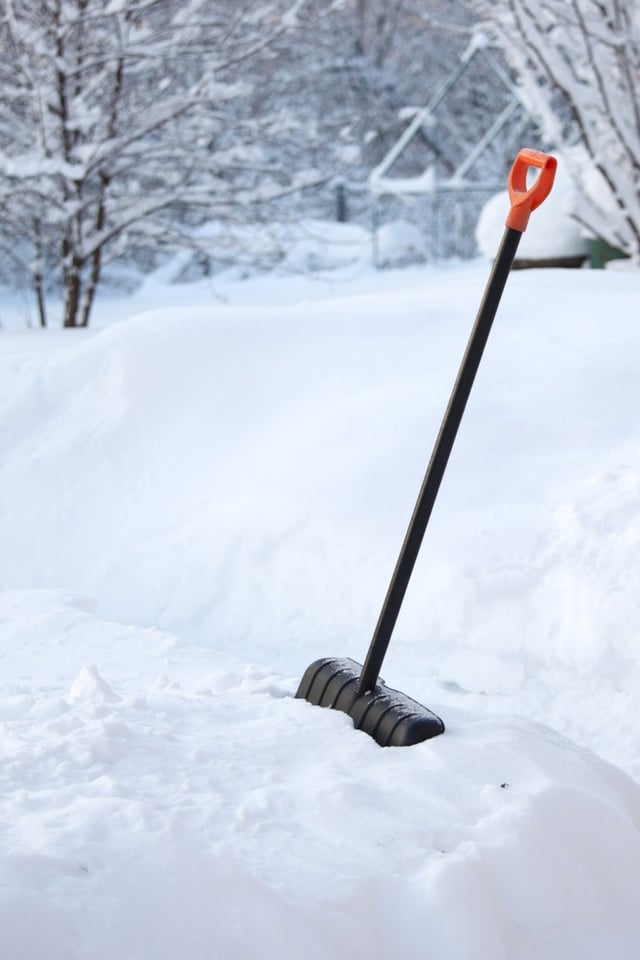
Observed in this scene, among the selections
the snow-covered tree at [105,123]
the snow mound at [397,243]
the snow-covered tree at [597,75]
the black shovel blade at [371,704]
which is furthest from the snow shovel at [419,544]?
the snow mound at [397,243]

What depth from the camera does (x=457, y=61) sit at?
53.4 feet

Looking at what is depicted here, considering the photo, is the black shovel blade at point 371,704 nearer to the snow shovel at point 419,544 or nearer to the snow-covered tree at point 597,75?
the snow shovel at point 419,544

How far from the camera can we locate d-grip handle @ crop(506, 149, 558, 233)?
1.59 m

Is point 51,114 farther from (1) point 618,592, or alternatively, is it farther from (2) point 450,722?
(2) point 450,722

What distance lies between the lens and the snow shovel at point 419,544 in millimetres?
1633

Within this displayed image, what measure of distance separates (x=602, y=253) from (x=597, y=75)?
1.36 m

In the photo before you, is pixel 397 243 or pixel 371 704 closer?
pixel 371 704

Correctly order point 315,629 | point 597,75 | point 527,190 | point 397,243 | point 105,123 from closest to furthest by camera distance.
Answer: point 527,190 → point 315,629 → point 597,75 → point 105,123 → point 397,243

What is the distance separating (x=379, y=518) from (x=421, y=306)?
49.9 inches

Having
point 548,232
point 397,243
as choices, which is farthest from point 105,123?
point 397,243

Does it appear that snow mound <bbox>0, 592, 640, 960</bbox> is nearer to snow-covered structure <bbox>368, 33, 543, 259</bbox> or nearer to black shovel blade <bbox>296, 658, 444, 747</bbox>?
black shovel blade <bbox>296, 658, 444, 747</bbox>

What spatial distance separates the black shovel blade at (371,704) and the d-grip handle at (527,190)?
0.77m

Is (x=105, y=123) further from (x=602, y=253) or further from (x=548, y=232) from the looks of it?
(x=602, y=253)

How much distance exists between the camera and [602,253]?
6512 mm
